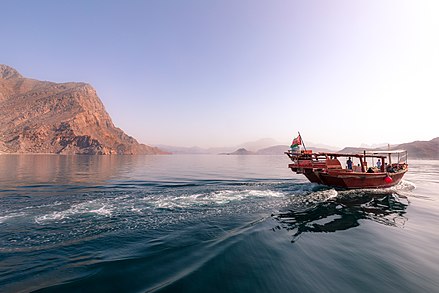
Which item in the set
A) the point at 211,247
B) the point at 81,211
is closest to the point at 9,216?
the point at 81,211

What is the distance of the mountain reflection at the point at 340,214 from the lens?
36.4ft

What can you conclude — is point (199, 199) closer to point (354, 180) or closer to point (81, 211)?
point (81, 211)

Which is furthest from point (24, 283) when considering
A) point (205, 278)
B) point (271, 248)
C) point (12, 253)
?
point (271, 248)

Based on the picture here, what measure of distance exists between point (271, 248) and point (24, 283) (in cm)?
809

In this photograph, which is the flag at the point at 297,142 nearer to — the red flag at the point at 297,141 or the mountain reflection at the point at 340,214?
the red flag at the point at 297,141

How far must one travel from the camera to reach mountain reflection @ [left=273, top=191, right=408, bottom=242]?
11.1m

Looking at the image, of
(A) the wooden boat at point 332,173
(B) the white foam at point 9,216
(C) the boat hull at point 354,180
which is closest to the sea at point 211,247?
(B) the white foam at point 9,216

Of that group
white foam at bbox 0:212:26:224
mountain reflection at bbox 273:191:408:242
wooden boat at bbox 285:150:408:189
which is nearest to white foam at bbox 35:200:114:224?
white foam at bbox 0:212:26:224

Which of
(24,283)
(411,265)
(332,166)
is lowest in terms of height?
(411,265)

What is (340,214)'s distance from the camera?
13.6m

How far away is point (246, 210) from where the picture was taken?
13.5m

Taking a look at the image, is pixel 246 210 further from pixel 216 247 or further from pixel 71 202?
pixel 71 202

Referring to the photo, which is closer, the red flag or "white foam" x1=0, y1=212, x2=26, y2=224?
"white foam" x1=0, y1=212, x2=26, y2=224

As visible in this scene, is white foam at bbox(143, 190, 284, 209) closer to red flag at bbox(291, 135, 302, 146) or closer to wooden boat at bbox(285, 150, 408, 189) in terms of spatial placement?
wooden boat at bbox(285, 150, 408, 189)
